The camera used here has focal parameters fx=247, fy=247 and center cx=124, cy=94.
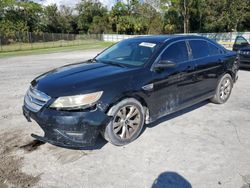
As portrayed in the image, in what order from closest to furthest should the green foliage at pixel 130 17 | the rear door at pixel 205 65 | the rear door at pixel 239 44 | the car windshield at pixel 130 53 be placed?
the car windshield at pixel 130 53, the rear door at pixel 205 65, the rear door at pixel 239 44, the green foliage at pixel 130 17

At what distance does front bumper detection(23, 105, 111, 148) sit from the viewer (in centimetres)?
329

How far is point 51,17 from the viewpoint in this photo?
198 feet

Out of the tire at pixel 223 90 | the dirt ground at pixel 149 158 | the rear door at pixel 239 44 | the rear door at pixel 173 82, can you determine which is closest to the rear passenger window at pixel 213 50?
the tire at pixel 223 90

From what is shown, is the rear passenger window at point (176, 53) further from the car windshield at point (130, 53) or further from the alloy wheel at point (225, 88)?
the alloy wheel at point (225, 88)

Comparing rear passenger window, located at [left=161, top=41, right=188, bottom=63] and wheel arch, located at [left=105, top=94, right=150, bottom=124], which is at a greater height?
rear passenger window, located at [left=161, top=41, right=188, bottom=63]

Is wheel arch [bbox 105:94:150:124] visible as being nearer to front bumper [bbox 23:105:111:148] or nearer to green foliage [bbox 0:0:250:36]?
front bumper [bbox 23:105:111:148]

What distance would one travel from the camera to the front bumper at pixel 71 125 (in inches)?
129

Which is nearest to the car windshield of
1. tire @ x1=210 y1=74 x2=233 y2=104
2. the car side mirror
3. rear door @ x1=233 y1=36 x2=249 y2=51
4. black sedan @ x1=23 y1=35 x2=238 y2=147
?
black sedan @ x1=23 y1=35 x2=238 y2=147

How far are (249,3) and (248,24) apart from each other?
7.66 metres

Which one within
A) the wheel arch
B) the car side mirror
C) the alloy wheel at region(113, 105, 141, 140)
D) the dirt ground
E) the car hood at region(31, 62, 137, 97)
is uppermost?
the car side mirror

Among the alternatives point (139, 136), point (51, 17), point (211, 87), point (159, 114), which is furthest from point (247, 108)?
point (51, 17)

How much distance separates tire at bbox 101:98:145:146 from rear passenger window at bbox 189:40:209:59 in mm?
1824

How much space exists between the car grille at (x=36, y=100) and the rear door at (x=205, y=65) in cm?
290

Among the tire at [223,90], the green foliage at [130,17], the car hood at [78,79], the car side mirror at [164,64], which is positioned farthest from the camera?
the green foliage at [130,17]
